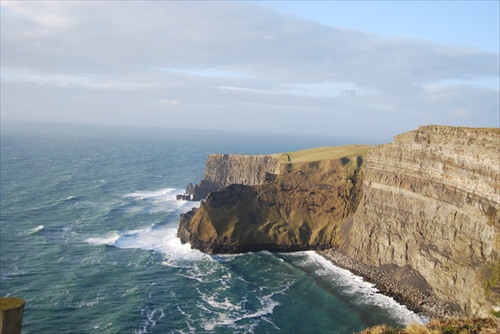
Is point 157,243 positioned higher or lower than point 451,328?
lower

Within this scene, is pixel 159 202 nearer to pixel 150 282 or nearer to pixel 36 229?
pixel 36 229

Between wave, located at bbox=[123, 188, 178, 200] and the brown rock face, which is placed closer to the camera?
the brown rock face

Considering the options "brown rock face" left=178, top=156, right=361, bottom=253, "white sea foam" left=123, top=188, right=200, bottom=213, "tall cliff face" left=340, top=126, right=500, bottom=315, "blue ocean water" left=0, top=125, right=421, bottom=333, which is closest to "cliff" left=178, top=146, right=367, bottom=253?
"brown rock face" left=178, top=156, right=361, bottom=253

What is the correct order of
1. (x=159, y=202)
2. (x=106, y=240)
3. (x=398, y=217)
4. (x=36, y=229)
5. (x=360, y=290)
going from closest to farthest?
(x=360, y=290), (x=398, y=217), (x=106, y=240), (x=36, y=229), (x=159, y=202)

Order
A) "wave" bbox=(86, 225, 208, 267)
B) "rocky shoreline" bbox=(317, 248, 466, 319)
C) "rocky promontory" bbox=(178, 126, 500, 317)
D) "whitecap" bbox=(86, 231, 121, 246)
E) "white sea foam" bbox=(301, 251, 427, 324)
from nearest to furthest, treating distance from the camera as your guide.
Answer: "white sea foam" bbox=(301, 251, 427, 324) → "rocky promontory" bbox=(178, 126, 500, 317) → "rocky shoreline" bbox=(317, 248, 466, 319) → "wave" bbox=(86, 225, 208, 267) → "whitecap" bbox=(86, 231, 121, 246)

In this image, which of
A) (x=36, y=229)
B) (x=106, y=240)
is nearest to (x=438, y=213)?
(x=106, y=240)

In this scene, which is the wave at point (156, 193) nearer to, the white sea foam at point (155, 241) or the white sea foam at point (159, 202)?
the white sea foam at point (159, 202)

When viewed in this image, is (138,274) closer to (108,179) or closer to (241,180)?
(241,180)

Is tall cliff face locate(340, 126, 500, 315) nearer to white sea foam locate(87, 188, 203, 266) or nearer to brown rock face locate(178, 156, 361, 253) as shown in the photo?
brown rock face locate(178, 156, 361, 253)
